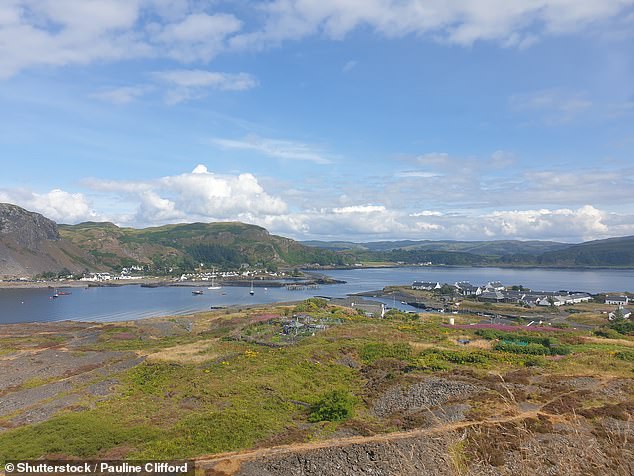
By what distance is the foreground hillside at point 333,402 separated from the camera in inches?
659

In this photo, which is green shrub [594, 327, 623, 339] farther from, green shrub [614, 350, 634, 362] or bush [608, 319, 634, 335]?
green shrub [614, 350, 634, 362]

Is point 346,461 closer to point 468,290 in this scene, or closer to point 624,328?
point 624,328

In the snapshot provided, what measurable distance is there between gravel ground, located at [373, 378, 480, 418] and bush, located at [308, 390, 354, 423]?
2188 millimetres

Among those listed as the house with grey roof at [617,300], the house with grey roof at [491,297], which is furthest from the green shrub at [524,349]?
the house with grey roof at [617,300]

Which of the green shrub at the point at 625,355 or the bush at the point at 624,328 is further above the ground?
the green shrub at the point at 625,355

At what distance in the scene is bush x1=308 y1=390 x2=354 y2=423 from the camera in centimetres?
2281

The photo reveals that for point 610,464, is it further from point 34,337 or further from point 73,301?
point 73,301

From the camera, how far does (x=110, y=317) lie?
98.4 m

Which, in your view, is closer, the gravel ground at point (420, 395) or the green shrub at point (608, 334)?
the gravel ground at point (420, 395)

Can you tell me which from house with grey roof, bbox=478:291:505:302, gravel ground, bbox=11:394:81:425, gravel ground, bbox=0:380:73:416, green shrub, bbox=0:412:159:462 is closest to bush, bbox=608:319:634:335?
house with grey roof, bbox=478:291:505:302

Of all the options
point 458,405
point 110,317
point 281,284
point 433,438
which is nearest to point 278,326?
point 458,405

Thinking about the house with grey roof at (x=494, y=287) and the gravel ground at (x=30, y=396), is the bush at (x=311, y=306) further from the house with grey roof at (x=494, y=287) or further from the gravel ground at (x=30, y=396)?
the house with grey roof at (x=494, y=287)

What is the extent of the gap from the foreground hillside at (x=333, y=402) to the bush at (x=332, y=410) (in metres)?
0.07

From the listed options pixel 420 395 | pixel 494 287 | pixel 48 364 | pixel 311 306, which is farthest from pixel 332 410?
pixel 494 287
